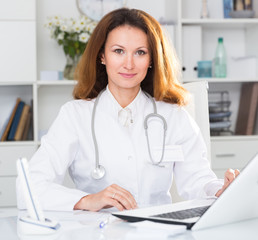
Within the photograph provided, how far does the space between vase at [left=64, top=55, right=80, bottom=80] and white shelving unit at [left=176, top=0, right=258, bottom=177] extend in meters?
0.74

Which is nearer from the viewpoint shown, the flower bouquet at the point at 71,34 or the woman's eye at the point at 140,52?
the woman's eye at the point at 140,52

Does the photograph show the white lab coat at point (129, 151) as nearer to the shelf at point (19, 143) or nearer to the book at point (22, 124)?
the shelf at point (19, 143)

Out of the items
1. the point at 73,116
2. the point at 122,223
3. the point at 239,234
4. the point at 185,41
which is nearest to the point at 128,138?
the point at 73,116

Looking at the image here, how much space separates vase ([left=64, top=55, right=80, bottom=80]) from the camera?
353 centimetres

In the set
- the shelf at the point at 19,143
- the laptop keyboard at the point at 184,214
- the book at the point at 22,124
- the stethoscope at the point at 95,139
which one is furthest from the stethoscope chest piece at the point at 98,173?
the book at the point at 22,124

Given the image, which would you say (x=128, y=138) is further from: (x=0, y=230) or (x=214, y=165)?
(x=214, y=165)

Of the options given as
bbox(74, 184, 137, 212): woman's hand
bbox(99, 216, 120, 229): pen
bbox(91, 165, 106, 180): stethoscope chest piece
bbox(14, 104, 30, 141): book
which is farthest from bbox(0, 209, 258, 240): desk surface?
bbox(14, 104, 30, 141): book

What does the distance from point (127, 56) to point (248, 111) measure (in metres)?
2.06

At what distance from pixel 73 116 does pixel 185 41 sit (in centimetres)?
197

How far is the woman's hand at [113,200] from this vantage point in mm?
1396

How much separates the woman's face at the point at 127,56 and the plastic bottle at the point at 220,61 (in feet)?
6.20

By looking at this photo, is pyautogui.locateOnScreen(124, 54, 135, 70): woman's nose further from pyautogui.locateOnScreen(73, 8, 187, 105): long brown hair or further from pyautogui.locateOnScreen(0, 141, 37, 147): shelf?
pyautogui.locateOnScreen(0, 141, 37, 147): shelf

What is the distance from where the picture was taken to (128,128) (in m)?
1.89

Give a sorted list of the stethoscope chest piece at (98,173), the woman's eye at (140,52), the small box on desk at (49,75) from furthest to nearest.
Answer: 1. the small box on desk at (49,75)
2. the woman's eye at (140,52)
3. the stethoscope chest piece at (98,173)
